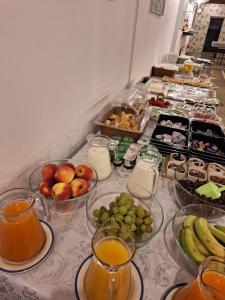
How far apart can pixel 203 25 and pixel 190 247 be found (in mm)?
9933

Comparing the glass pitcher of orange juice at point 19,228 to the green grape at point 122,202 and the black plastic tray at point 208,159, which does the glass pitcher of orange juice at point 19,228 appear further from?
the black plastic tray at point 208,159

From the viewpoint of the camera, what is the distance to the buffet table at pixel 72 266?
1.52ft

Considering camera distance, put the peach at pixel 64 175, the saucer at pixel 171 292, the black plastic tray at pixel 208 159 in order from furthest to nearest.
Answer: the black plastic tray at pixel 208 159 < the peach at pixel 64 175 < the saucer at pixel 171 292

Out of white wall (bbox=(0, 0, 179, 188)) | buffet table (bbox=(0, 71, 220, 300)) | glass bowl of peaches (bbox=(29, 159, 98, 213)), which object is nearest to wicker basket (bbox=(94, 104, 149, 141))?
white wall (bbox=(0, 0, 179, 188))

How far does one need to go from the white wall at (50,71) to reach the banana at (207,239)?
0.54 metres

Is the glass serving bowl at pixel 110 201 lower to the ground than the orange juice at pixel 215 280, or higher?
lower

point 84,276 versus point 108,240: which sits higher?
point 108,240

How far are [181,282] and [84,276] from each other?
22 cm

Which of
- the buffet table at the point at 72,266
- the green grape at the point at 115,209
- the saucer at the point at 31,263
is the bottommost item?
the buffet table at the point at 72,266

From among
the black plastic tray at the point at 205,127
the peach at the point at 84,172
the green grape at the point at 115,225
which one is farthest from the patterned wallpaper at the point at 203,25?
the green grape at the point at 115,225

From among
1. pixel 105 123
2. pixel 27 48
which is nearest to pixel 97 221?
pixel 27 48

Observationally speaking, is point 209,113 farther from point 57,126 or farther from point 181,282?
point 181,282

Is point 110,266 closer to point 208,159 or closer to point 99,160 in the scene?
point 99,160

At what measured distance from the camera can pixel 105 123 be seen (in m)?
1.09
